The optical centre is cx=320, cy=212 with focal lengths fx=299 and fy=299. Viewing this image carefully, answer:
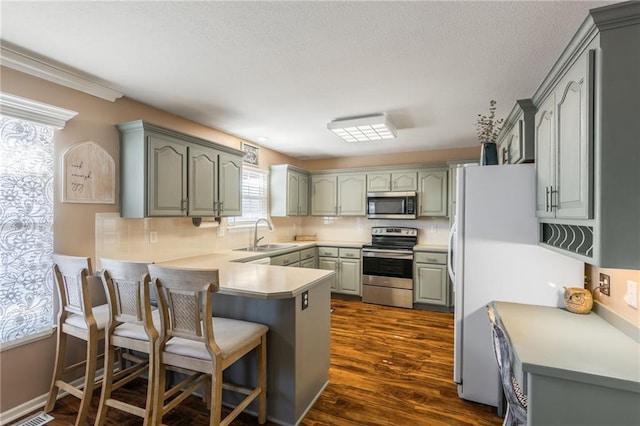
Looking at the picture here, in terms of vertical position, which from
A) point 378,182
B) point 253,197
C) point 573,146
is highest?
point 378,182

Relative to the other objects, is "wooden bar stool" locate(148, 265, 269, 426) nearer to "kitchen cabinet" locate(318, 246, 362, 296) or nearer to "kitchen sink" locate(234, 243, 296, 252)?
"kitchen sink" locate(234, 243, 296, 252)

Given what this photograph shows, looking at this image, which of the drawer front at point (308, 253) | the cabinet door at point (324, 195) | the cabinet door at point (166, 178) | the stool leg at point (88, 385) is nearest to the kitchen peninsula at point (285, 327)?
the stool leg at point (88, 385)

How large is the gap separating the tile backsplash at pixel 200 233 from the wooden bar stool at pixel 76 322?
1.70 ft

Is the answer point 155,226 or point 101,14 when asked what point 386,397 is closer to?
point 155,226

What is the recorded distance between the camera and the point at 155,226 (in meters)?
2.98

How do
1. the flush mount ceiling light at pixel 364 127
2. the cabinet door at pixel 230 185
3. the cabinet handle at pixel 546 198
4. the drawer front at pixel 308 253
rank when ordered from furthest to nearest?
the drawer front at pixel 308 253 < the cabinet door at pixel 230 185 < the flush mount ceiling light at pixel 364 127 < the cabinet handle at pixel 546 198

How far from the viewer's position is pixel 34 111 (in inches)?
80.2

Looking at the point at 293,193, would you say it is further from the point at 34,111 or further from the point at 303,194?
the point at 34,111

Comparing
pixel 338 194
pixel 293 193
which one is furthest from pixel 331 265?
pixel 293 193

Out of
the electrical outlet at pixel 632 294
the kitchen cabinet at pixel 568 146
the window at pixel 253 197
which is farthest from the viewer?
the window at pixel 253 197

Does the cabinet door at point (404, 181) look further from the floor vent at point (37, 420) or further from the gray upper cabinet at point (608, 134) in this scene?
the floor vent at point (37, 420)

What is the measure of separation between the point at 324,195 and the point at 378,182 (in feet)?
3.29

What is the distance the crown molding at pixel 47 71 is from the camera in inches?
75.2

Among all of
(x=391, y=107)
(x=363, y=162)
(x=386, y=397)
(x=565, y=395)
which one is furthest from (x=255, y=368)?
(x=363, y=162)
